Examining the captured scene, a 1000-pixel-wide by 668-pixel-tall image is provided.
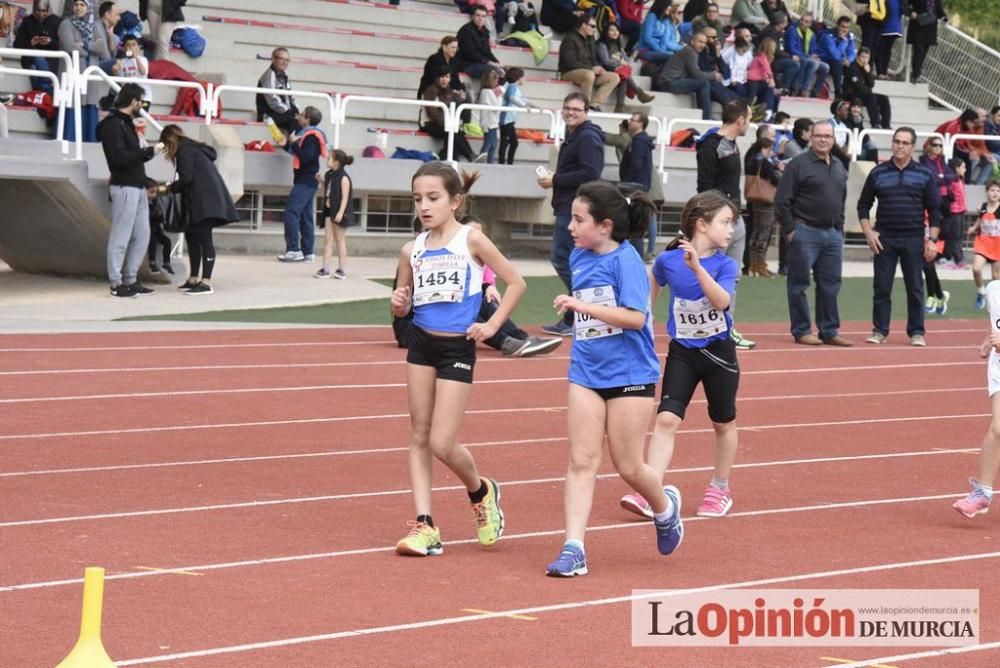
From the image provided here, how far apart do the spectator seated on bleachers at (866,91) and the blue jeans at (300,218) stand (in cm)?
1297

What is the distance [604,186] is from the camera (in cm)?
752

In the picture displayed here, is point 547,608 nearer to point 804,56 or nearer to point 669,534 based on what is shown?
point 669,534

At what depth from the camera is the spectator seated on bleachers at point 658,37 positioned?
3044 cm

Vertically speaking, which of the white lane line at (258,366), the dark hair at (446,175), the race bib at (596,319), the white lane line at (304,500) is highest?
the dark hair at (446,175)

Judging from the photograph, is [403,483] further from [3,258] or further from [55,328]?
[3,258]

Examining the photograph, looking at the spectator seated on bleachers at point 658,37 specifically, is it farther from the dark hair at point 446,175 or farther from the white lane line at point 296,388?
the dark hair at point 446,175

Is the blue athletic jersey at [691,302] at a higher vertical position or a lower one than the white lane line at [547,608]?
higher

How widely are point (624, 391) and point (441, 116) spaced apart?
17.3 meters

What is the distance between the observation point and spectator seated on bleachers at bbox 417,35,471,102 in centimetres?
2491

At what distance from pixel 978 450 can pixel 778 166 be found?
13580 millimetres

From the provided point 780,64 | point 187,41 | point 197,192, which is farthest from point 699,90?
point 197,192

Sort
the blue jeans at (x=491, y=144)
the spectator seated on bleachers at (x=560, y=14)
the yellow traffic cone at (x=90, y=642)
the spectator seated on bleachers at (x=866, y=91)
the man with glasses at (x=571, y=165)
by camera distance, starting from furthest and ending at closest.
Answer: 1. the spectator seated on bleachers at (x=866, y=91)
2. the spectator seated on bleachers at (x=560, y=14)
3. the blue jeans at (x=491, y=144)
4. the man with glasses at (x=571, y=165)
5. the yellow traffic cone at (x=90, y=642)

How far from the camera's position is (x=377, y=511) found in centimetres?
871

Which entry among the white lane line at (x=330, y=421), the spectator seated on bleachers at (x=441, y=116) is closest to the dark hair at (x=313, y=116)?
the spectator seated on bleachers at (x=441, y=116)
